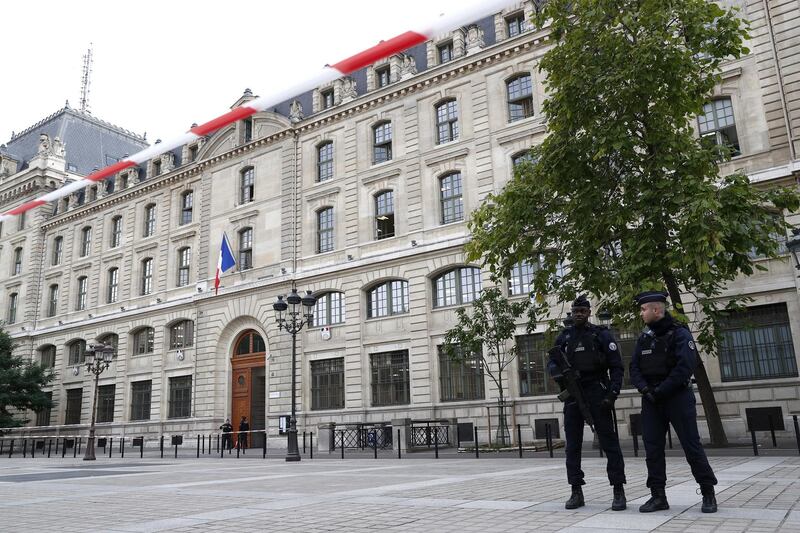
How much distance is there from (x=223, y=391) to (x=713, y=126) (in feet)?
84.8

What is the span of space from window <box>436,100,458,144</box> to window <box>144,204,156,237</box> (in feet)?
67.7

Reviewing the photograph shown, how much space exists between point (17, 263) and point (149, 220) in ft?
50.3

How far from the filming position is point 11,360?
41.1m

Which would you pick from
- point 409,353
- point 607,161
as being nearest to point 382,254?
point 409,353

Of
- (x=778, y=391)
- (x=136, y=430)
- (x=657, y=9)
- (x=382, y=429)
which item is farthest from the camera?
(x=136, y=430)

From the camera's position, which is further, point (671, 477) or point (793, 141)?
point (793, 141)

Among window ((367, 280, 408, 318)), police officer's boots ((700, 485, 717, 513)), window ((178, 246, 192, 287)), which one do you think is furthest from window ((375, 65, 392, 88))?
police officer's boots ((700, 485, 717, 513))

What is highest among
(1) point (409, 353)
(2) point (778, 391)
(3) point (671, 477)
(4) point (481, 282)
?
(4) point (481, 282)

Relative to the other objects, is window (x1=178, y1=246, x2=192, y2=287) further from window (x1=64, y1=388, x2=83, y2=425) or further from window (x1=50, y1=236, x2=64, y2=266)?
window (x1=50, y1=236, x2=64, y2=266)

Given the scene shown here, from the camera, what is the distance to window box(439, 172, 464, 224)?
29.1 m

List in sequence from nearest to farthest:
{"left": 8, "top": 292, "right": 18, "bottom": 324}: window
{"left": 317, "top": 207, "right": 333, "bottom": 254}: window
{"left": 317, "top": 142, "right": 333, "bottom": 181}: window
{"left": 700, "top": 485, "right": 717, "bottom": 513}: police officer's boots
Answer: {"left": 700, "top": 485, "right": 717, "bottom": 513}: police officer's boots < {"left": 317, "top": 207, "right": 333, "bottom": 254}: window < {"left": 317, "top": 142, "right": 333, "bottom": 181}: window < {"left": 8, "top": 292, "right": 18, "bottom": 324}: window

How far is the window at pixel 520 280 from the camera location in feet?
86.9

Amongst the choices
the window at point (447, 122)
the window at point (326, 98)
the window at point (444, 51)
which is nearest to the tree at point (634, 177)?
the window at point (447, 122)

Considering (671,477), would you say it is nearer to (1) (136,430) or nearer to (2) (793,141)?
(2) (793,141)
